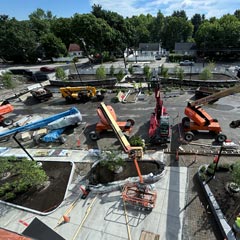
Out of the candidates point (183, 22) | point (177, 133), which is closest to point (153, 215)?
point (177, 133)

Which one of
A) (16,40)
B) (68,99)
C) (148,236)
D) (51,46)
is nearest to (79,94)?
(68,99)

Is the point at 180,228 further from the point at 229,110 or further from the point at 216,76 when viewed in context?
the point at 216,76

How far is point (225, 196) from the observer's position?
11758 mm

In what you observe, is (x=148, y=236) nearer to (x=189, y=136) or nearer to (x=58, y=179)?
(x=58, y=179)

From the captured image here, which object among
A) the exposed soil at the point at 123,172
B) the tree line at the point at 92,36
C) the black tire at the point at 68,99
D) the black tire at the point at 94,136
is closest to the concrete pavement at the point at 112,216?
the exposed soil at the point at 123,172

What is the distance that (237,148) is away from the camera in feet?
53.4

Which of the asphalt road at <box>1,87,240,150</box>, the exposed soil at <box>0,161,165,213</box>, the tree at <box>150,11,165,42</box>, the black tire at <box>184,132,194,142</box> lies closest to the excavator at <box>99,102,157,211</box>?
the exposed soil at <box>0,161,165,213</box>

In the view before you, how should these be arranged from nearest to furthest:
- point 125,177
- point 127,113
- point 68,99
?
point 125,177, point 127,113, point 68,99

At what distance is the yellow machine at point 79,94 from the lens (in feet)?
93.7

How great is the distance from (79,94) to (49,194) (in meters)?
17.8

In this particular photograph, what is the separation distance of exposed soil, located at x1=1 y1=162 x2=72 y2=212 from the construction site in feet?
0.22

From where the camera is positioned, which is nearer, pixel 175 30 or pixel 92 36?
pixel 92 36

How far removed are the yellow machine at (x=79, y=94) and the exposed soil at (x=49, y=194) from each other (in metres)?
15.0

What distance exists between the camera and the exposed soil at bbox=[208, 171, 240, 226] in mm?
10773
